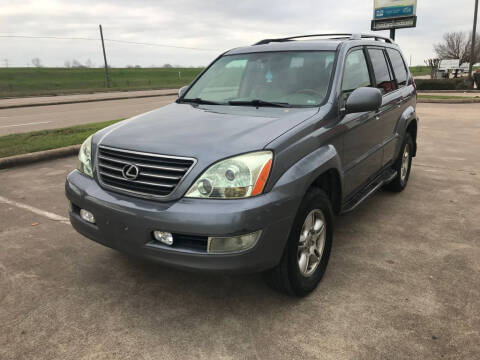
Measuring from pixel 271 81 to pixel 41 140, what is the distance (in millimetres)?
6236

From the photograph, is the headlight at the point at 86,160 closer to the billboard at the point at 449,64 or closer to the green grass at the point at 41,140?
the green grass at the point at 41,140

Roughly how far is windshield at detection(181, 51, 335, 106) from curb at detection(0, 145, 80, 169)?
13.1ft

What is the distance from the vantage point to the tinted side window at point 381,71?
13.8 feet

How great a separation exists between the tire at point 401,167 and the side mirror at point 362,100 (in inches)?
82.4

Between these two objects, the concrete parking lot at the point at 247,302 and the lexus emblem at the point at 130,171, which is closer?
the concrete parking lot at the point at 247,302

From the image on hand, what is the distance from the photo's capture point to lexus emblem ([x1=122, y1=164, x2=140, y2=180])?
255 centimetres

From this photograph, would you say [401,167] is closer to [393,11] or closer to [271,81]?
[271,81]

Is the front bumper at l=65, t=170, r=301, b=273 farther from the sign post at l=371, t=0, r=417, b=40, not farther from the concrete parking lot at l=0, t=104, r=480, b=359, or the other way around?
the sign post at l=371, t=0, r=417, b=40

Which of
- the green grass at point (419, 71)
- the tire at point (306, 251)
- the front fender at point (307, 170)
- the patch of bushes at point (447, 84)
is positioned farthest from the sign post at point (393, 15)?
the green grass at point (419, 71)

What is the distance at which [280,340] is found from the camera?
95.2 inches

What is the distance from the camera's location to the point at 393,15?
22906 mm

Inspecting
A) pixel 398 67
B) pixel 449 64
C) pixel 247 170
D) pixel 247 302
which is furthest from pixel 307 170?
pixel 449 64

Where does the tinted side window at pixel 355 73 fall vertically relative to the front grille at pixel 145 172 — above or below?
above

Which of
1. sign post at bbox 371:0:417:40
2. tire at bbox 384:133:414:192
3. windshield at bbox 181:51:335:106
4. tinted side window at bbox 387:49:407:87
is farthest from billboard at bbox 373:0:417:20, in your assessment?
windshield at bbox 181:51:335:106
